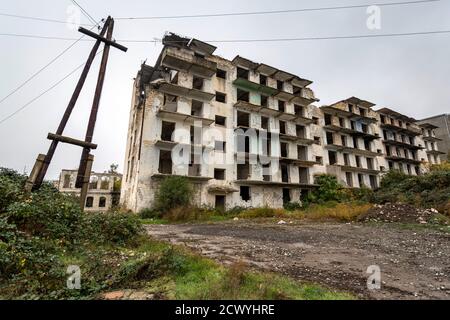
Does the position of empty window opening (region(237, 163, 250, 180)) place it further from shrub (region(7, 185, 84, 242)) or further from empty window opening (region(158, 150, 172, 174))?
shrub (region(7, 185, 84, 242))

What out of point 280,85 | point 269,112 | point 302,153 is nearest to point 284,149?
point 302,153

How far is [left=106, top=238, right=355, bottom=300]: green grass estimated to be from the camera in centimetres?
290

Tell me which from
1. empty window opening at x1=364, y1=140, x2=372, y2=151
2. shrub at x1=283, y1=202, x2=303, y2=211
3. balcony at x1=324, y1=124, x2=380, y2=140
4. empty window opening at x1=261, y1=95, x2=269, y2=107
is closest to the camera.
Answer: shrub at x1=283, y1=202, x2=303, y2=211

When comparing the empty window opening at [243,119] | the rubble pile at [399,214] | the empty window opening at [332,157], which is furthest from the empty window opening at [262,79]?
the rubble pile at [399,214]

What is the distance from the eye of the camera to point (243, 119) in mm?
25031

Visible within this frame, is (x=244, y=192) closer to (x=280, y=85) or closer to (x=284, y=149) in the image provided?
(x=284, y=149)

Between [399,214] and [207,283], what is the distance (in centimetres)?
1313

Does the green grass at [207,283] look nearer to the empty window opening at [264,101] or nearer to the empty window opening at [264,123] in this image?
the empty window opening at [264,123]

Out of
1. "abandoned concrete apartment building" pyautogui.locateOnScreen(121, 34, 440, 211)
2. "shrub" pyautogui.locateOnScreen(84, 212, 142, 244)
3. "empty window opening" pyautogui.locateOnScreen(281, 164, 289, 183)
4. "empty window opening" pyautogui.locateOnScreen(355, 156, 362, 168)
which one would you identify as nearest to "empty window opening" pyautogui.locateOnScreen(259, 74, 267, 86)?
"abandoned concrete apartment building" pyautogui.locateOnScreen(121, 34, 440, 211)

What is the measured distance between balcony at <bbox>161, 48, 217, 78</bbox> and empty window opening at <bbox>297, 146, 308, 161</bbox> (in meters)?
12.6

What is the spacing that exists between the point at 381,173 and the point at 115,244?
1375 inches

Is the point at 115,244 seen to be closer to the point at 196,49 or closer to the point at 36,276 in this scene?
the point at 36,276

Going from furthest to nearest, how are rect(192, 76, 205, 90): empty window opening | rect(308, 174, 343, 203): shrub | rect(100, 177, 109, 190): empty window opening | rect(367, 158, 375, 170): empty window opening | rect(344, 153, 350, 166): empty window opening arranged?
1. rect(100, 177, 109, 190): empty window opening
2. rect(367, 158, 375, 170): empty window opening
3. rect(344, 153, 350, 166): empty window opening
4. rect(308, 174, 343, 203): shrub
5. rect(192, 76, 205, 90): empty window opening

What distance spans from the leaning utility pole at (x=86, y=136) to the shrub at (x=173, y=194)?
793 centimetres
